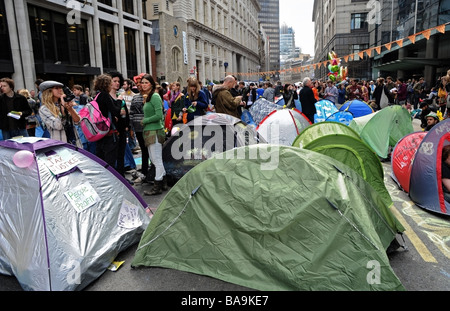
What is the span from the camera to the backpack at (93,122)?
5.00 metres

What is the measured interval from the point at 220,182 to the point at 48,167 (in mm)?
1835

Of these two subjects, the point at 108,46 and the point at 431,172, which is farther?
the point at 108,46

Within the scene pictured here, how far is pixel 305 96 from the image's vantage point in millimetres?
9352

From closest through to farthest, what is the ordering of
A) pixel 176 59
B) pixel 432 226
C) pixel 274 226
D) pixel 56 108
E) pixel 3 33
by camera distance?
pixel 274 226, pixel 432 226, pixel 56 108, pixel 3 33, pixel 176 59

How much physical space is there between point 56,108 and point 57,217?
110 inches

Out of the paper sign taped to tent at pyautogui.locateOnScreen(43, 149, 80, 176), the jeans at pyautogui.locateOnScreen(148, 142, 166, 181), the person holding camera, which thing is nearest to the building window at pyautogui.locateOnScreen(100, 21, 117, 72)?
the person holding camera

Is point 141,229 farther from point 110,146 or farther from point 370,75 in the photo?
point 370,75

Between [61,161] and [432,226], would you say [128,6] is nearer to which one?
[61,161]

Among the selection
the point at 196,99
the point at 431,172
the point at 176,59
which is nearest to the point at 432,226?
the point at 431,172

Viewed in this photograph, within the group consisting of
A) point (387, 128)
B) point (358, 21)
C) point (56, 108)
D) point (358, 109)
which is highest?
point (358, 21)

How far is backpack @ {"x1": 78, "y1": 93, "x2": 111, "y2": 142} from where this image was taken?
5000 mm

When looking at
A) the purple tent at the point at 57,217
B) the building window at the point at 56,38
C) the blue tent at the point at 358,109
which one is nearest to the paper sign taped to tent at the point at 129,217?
the purple tent at the point at 57,217

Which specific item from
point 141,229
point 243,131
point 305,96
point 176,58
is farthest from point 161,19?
point 141,229

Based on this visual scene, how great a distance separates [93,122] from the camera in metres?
5.00
